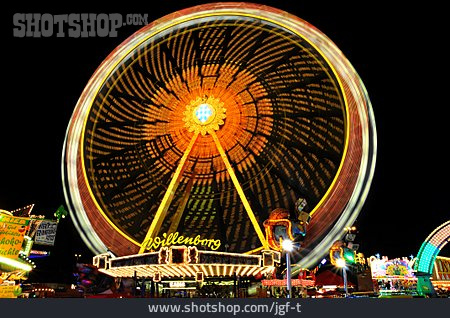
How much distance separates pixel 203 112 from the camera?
19.6 metres

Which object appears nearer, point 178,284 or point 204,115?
point 204,115

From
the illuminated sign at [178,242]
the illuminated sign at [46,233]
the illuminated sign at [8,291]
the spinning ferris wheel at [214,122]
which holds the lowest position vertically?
the illuminated sign at [8,291]

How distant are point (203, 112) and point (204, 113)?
2.5 inches

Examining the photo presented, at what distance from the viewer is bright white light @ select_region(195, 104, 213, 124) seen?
19.5 m

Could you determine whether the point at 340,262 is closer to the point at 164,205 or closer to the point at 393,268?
the point at 164,205

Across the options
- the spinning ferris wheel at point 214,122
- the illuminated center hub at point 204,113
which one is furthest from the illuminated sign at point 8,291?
the illuminated center hub at point 204,113

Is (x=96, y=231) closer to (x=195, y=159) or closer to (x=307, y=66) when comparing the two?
(x=195, y=159)

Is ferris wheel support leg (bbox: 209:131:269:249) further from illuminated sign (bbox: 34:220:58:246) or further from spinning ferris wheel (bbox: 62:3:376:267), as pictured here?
illuminated sign (bbox: 34:220:58:246)

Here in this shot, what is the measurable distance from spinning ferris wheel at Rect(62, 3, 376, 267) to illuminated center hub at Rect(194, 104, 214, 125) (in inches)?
Answer: 1.8

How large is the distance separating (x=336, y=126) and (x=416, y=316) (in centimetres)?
1374

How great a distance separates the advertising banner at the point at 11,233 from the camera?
20.2 m

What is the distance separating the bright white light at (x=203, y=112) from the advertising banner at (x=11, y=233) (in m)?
9.74

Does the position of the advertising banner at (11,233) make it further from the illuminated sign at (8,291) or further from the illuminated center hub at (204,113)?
the illuminated center hub at (204,113)

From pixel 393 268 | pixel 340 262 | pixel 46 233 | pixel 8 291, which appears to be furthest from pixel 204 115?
pixel 393 268
